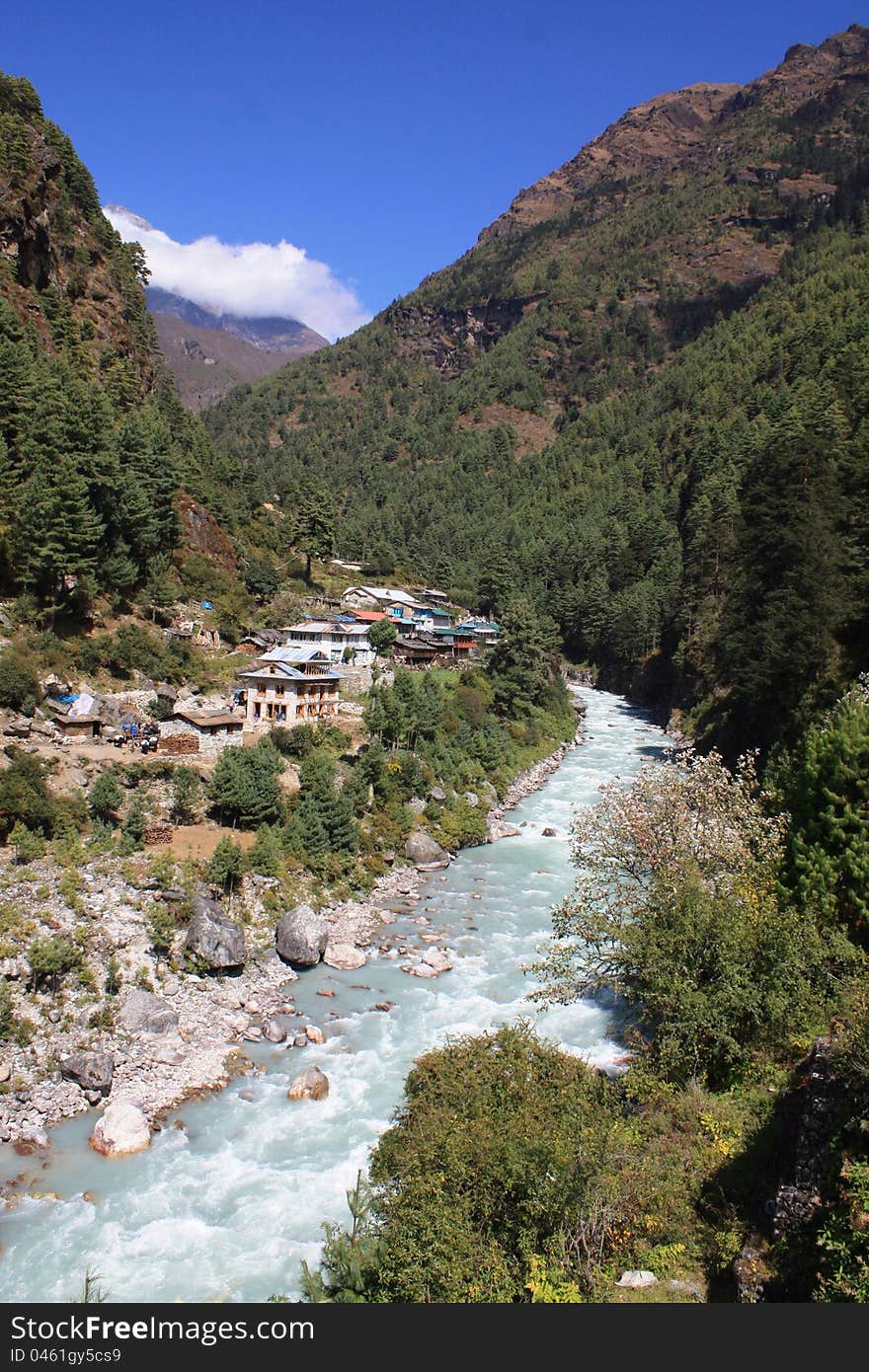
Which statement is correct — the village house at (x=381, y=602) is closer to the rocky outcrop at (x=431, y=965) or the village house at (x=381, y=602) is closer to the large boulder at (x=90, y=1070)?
the rocky outcrop at (x=431, y=965)

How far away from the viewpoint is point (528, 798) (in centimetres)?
4903

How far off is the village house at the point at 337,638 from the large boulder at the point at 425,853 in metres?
21.2

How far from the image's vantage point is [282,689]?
150 feet

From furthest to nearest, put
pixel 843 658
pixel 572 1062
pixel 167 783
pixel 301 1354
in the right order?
pixel 843 658
pixel 167 783
pixel 572 1062
pixel 301 1354

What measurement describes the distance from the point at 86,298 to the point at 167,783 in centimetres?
5351

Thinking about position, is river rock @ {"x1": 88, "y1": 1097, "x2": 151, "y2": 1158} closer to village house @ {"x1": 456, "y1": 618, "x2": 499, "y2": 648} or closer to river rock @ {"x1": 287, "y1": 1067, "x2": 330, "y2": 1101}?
river rock @ {"x1": 287, "y1": 1067, "x2": 330, "y2": 1101}

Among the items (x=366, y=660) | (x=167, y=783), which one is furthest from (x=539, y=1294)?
(x=366, y=660)

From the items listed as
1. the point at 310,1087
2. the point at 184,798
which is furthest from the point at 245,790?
the point at 310,1087

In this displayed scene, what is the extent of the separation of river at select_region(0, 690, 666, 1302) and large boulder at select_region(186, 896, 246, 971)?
2550 mm

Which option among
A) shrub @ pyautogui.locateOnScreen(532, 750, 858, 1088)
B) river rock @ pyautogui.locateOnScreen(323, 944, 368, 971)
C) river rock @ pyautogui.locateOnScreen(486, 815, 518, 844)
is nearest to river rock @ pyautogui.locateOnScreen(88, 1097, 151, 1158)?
river rock @ pyautogui.locateOnScreen(323, 944, 368, 971)

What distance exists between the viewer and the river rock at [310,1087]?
794 inches

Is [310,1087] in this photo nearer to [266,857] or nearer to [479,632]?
[266,857]

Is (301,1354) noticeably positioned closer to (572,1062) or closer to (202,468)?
(572,1062)

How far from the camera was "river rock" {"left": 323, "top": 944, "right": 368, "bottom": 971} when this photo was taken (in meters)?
27.5
